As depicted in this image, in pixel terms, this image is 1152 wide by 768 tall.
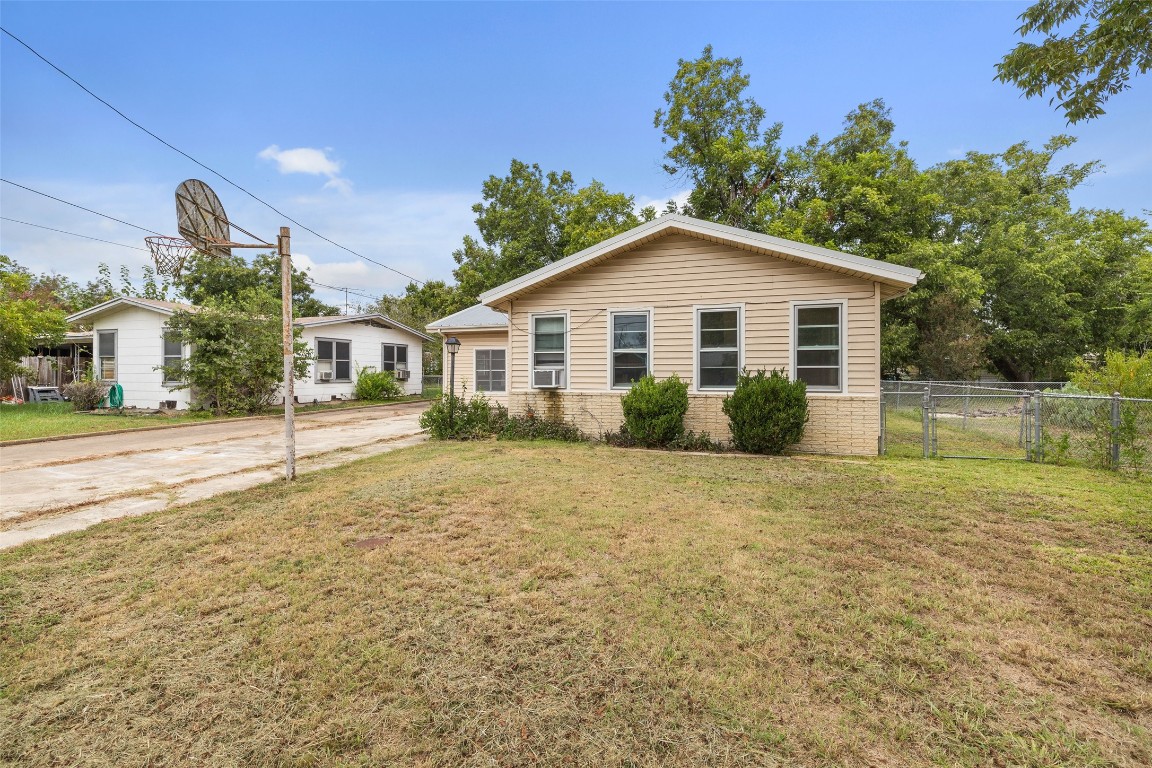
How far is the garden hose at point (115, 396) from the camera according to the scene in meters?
15.2

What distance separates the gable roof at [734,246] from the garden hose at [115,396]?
1394 centimetres

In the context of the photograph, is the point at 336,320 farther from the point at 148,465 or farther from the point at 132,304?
the point at 148,465

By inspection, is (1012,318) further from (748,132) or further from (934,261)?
(748,132)

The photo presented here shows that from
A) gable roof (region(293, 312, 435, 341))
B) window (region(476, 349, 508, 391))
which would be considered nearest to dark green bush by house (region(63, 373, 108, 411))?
gable roof (region(293, 312, 435, 341))

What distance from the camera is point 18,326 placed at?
572 inches

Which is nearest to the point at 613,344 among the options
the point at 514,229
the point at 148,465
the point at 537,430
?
the point at 537,430

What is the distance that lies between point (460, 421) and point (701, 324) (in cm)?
513

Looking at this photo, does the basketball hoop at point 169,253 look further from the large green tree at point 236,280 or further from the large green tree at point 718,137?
the large green tree at point 236,280

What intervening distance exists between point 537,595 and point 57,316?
853 inches

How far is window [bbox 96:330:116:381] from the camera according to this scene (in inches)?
618

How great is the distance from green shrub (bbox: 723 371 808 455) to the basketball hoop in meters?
8.59

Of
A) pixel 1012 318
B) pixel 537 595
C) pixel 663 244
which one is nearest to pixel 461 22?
pixel 663 244

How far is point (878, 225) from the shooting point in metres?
Answer: 18.5

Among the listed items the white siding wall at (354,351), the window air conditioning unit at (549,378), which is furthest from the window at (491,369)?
A: the white siding wall at (354,351)
